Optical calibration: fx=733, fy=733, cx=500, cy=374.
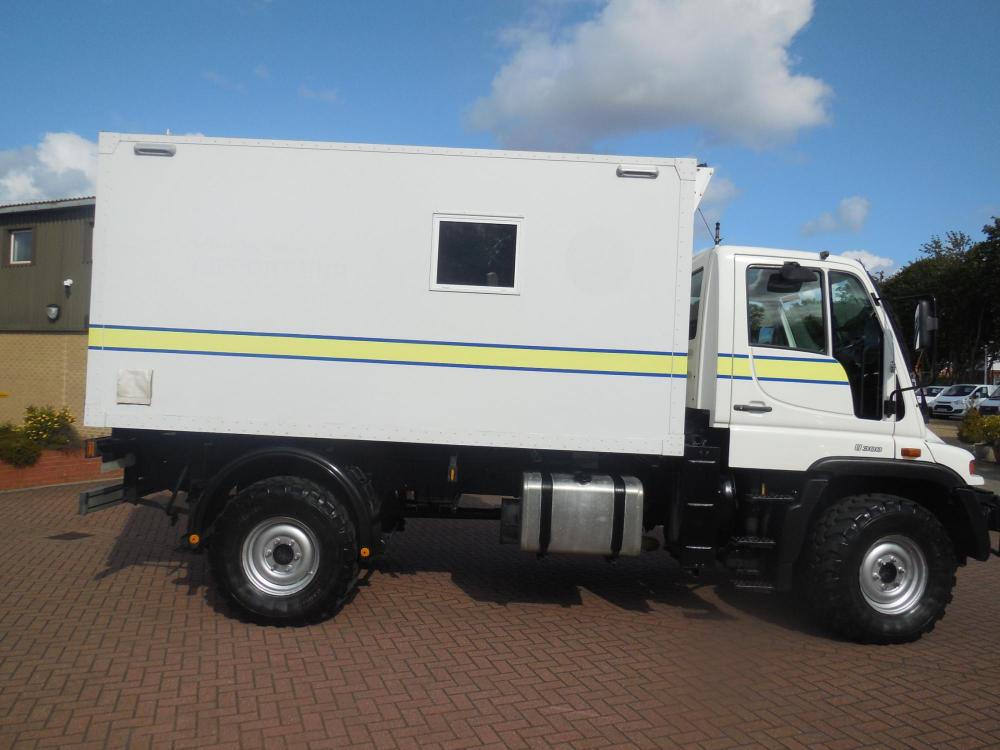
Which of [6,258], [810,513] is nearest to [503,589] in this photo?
[810,513]

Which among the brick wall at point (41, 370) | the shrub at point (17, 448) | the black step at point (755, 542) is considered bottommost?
the shrub at point (17, 448)

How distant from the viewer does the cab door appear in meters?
5.24

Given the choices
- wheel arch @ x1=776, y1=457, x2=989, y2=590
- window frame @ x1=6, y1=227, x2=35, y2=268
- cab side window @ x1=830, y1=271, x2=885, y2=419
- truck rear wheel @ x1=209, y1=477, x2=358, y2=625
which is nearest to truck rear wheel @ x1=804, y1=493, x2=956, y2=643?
wheel arch @ x1=776, y1=457, x2=989, y2=590

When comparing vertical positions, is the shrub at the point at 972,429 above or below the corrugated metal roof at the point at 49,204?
below

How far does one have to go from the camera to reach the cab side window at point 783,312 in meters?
5.32

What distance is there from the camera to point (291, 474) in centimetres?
530

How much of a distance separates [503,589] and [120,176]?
4.37m

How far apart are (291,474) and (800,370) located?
3745mm

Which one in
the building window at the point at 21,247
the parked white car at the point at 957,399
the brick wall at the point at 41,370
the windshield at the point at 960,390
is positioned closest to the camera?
the brick wall at the point at 41,370

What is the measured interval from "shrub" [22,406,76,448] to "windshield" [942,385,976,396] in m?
34.5

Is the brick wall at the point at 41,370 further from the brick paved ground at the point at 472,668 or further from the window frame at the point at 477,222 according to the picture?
the window frame at the point at 477,222

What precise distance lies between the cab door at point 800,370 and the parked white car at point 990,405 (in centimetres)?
2767

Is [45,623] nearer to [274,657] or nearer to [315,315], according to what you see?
[274,657]

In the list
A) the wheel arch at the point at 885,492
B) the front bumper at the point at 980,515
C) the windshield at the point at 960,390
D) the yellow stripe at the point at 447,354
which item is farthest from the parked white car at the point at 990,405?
the yellow stripe at the point at 447,354
